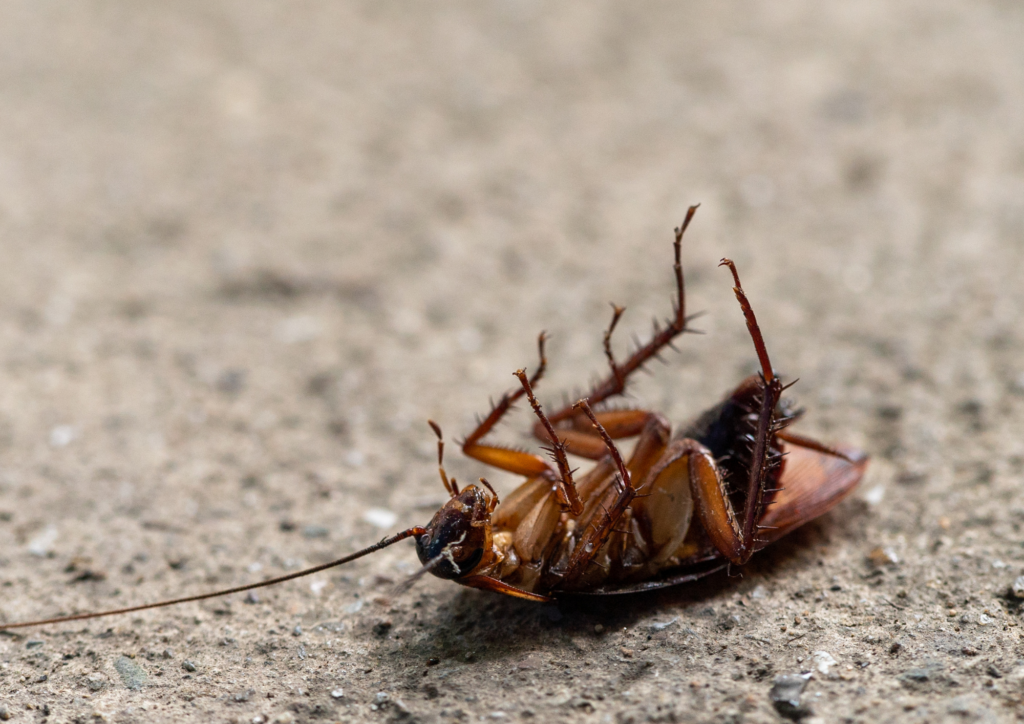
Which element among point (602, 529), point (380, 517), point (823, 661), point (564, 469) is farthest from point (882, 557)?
point (380, 517)

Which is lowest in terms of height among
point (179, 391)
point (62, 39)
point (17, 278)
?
point (179, 391)

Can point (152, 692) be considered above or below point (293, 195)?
below

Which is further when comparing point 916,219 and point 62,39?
point 62,39

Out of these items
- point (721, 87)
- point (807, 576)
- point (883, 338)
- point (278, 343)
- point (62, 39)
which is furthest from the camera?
point (62, 39)

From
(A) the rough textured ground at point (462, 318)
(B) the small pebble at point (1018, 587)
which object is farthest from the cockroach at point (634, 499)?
(B) the small pebble at point (1018, 587)

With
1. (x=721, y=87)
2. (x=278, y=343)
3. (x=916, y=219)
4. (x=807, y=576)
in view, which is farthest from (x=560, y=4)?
(x=807, y=576)

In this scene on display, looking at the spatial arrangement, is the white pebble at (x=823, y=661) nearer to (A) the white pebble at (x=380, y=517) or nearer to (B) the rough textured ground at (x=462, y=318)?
(B) the rough textured ground at (x=462, y=318)

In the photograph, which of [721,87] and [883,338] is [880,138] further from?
[883,338]

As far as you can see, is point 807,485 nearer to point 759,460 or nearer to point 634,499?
point 759,460

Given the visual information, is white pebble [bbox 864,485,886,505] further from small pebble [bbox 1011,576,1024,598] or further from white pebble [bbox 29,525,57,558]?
white pebble [bbox 29,525,57,558]
